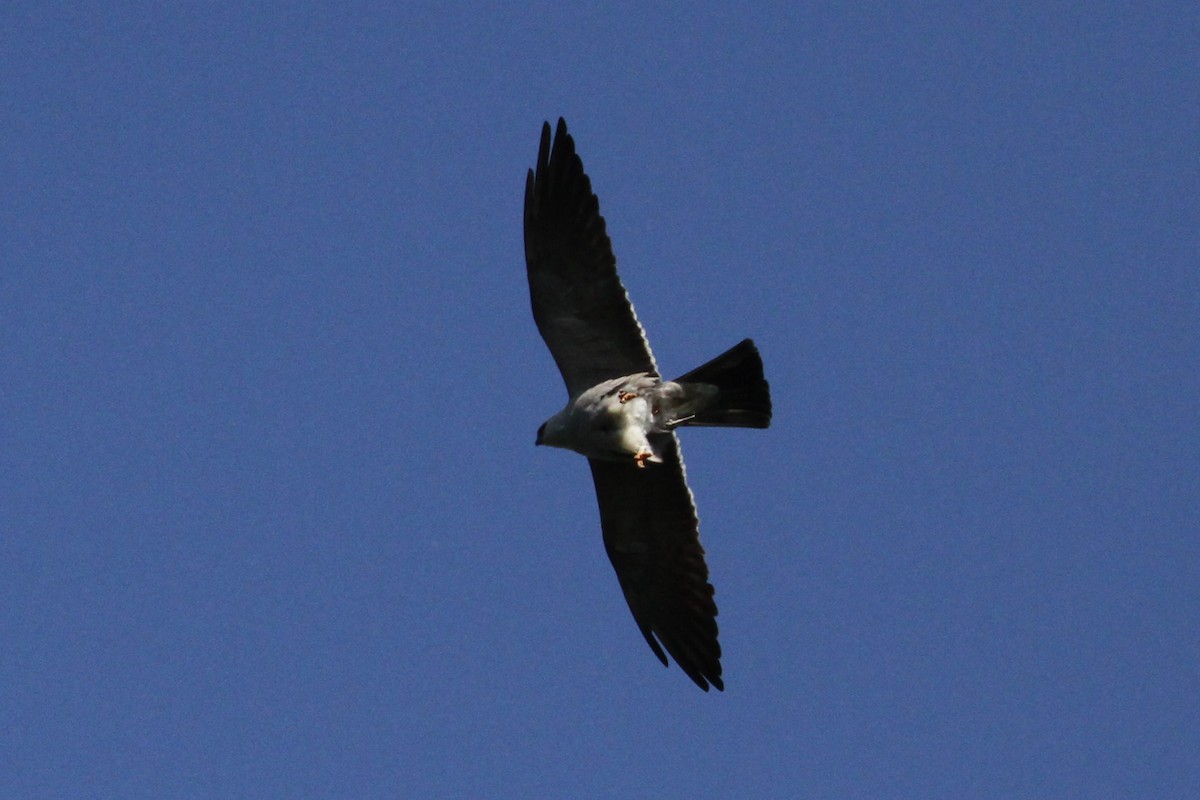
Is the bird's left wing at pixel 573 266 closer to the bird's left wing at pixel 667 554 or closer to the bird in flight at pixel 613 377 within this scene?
the bird in flight at pixel 613 377

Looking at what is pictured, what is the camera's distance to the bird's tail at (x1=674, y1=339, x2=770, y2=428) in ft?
36.9

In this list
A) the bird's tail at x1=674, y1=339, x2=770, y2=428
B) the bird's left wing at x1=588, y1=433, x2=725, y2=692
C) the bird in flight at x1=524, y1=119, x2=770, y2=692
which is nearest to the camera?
the bird's tail at x1=674, y1=339, x2=770, y2=428

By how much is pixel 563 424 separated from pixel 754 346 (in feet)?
4.76

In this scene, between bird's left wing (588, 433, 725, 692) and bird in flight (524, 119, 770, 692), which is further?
bird's left wing (588, 433, 725, 692)

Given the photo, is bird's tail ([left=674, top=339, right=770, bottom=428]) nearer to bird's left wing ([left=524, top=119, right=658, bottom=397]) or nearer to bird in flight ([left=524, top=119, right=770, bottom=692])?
bird in flight ([left=524, top=119, right=770, bottom=692])

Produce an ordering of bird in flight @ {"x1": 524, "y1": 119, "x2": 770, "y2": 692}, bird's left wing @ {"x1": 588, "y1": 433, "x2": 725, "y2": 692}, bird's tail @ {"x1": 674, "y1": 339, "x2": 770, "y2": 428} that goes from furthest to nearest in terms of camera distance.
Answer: bird's left wing @ {"x1": 588, "y1": 433, "x2": 725, "y2": 692} → bird in flight @ {"x1": 524, "y1": 119, "x2": 770, "y2": 692} → bird's tail @ {"x1": 674, "y1": 339, "x2": 770, "y2": 428}

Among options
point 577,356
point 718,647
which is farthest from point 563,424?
point 718,647

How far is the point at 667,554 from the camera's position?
12.0 meters

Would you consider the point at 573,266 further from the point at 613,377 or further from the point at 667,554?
the point at 667,554

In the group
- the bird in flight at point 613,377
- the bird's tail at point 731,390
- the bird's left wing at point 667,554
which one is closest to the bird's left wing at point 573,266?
the bird in flight at point 613,377

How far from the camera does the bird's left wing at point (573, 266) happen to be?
1141cm

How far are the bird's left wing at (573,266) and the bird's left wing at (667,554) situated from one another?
0.87 metres

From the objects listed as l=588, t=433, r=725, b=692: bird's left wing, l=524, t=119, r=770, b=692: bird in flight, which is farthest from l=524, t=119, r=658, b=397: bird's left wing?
l=588, t=433, r=725, b=692: bird's left wing

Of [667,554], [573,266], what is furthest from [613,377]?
[667,554]
